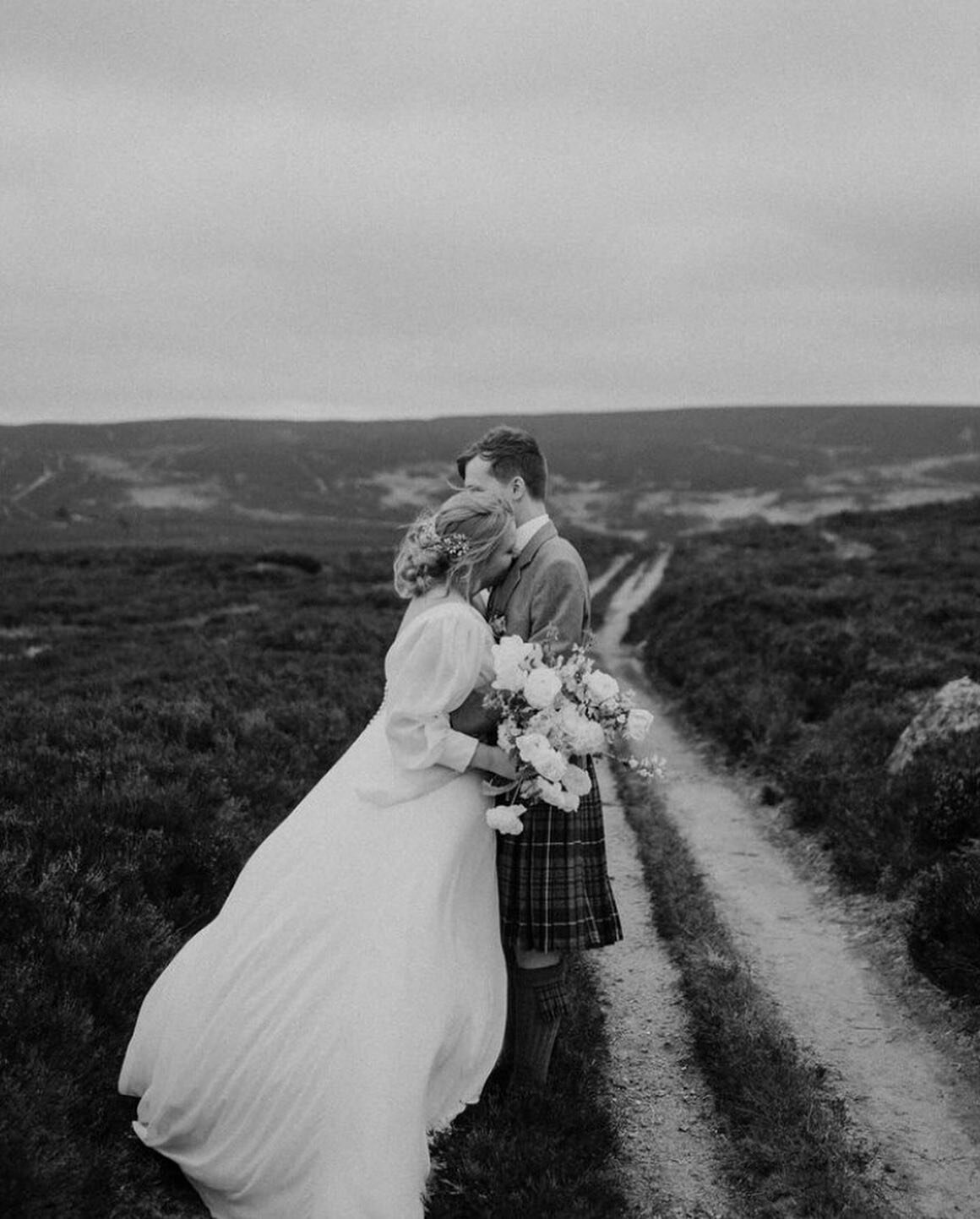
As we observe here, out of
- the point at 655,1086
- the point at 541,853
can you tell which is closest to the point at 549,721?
the point at 541,853

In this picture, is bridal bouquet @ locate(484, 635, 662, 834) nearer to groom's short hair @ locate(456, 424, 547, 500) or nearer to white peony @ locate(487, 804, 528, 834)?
white peony @ locate(487, 804, 528, 834)

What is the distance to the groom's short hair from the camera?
459 centimetres

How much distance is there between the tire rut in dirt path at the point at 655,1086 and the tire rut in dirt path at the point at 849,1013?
0.65 metres

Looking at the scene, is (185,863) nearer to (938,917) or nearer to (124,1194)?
(124,1194)

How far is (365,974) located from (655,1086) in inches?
74.1

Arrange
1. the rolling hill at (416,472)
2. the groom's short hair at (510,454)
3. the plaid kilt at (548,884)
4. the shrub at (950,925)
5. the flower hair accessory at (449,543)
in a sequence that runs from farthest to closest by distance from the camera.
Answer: the rolling hill at (416,472) → the shrub at (950,925) → the groom's short hair at (510,454) → the plaid kilt at (548,884) → the flower hair accessory at (449,543)

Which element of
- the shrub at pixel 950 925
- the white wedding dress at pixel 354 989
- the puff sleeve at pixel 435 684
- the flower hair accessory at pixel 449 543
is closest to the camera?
the white wedding dress at pixel 354 989

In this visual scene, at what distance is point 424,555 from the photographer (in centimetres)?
422

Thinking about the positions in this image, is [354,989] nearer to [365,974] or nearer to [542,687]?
[365,974]

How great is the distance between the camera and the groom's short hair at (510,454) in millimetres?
4590

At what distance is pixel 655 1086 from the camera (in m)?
4.80

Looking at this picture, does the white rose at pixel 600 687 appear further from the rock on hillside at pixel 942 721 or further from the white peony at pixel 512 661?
the rock on hillside at pixel 942 721

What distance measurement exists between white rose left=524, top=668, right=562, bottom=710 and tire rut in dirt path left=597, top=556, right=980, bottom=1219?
94.9 inches

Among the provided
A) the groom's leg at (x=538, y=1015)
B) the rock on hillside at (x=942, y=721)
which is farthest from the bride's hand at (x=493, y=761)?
the rock on hillside at (x=942, y=721)
